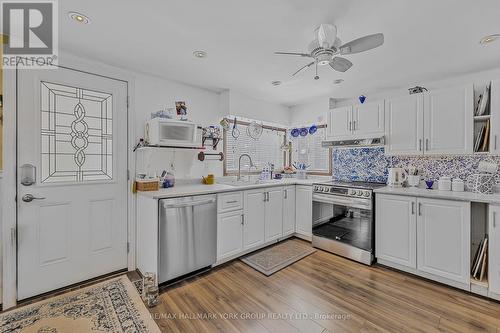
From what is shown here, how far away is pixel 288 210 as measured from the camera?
11.6 ft

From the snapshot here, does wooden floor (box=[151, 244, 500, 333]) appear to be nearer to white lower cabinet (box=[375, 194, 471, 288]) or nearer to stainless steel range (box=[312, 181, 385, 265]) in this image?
white lower cabinet (box=[375, 194, 471, 288])

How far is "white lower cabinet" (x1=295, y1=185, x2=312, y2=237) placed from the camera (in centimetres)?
345

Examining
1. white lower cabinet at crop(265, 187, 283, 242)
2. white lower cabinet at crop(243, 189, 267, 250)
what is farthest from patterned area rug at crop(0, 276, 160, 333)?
white lower cabinet at crop(265, 187, 283, 242)

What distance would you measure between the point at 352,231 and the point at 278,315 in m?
1.60

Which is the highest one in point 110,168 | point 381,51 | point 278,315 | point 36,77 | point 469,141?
point 381,51

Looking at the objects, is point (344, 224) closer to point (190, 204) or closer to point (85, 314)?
point (190, 204)

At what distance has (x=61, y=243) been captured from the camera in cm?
221

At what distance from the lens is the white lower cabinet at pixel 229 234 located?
2684 mm

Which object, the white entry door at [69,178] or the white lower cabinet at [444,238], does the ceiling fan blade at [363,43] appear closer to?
the white lower cabinet at [444,238]

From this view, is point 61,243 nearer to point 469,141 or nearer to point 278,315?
point 278,315

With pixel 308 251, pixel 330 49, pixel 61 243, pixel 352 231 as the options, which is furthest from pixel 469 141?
pixel 61 243

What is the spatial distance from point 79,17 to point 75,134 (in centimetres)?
114

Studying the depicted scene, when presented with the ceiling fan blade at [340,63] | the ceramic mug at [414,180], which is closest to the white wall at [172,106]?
the ceiling fan blade at [340,63]

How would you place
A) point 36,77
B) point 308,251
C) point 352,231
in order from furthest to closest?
point 308,251 < point 352,231 < point 36,77
